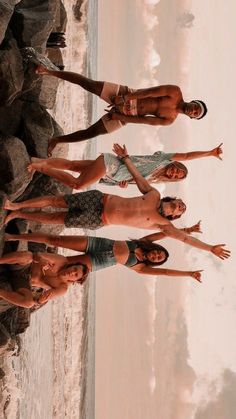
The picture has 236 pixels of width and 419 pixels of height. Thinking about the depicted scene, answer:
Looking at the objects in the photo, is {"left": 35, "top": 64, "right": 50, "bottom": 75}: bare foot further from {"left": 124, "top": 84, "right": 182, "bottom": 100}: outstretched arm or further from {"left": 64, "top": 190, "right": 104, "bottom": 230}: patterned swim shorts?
{"left": 64, "top": 190, "right": 104, "bottom": 230}: patterned swim shorts

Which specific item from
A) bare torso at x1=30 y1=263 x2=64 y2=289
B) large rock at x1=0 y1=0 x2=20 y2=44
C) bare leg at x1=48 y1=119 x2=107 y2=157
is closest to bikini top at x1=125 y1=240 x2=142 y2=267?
bare torso at x1=30 y1=263 x2=64 y2=289

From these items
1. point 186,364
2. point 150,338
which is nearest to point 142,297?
point 150,338

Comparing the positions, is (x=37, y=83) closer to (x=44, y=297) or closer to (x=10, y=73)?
(x=10, y=73)

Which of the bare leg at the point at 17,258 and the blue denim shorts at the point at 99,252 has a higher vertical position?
the blue denim shorts at the point at 99,252

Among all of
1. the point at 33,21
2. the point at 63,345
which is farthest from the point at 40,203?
the point at 63,345

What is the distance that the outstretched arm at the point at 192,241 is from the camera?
5223 millimetres

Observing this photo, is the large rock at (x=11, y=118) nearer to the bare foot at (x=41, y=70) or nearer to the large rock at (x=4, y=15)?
the bare foot at (x=41, y=70)

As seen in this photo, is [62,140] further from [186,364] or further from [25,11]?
[186,364]

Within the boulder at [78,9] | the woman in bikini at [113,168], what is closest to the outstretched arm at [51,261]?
the woman in bikini at [113,168]

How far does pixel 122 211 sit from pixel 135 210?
0.42 feet

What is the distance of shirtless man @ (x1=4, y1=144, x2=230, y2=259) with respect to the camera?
17.3 ft

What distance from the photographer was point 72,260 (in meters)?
5.49

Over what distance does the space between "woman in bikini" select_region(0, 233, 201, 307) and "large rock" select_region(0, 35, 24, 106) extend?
1.36m

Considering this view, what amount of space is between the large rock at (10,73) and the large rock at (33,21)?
1.57 feet
